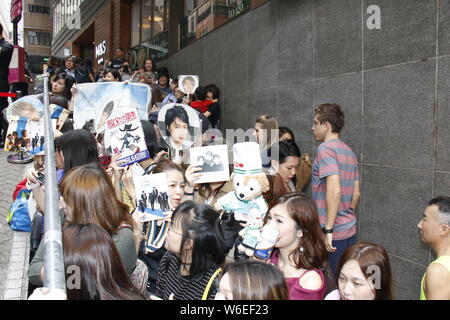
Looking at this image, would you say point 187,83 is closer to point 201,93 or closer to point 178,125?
point 201,93

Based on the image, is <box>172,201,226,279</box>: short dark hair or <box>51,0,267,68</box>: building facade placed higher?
<box>51,0,267,68</box>: building facade

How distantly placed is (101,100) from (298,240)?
3.07 metres

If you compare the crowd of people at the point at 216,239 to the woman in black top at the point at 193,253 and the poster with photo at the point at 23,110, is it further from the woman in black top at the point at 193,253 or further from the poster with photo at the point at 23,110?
the poster with photo at the point at 23,110

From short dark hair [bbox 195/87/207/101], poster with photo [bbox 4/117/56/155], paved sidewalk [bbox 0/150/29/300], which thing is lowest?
paved sidewalk [bbox 0/150/29/300]

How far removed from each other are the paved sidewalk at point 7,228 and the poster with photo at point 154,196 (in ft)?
4.02

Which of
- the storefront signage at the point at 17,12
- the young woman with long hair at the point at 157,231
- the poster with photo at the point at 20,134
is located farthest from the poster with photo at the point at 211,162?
the storefront signage at the point at 17,12

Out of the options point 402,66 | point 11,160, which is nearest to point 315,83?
point 402,66

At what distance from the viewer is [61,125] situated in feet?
15.5

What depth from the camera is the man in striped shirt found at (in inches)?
152

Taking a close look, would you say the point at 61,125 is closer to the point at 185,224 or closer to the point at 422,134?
the point at 185,224

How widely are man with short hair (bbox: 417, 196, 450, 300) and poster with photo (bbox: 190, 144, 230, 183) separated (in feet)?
4.54

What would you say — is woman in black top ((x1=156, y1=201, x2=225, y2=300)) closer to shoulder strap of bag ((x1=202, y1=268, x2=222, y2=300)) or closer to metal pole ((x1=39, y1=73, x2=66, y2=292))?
shoulder strap of bag ((x1=202, y1=268, x2=222, y2=300))

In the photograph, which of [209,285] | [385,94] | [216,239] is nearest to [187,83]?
[385,94]

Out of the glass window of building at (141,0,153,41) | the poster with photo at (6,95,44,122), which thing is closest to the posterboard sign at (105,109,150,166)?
the poster with photo at (6,95,44,122)
